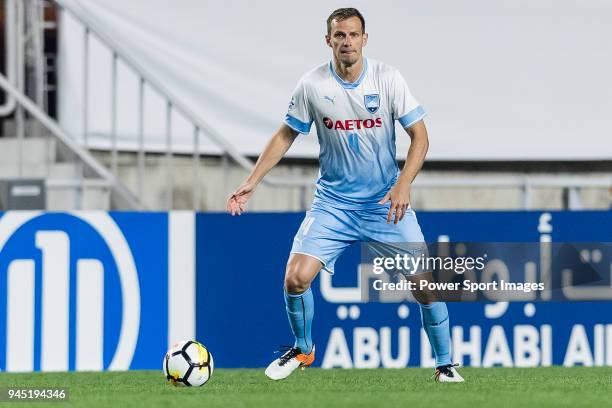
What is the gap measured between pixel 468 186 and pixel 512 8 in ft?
5.96

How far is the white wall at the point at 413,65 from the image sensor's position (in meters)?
13.1

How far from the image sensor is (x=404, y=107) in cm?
873

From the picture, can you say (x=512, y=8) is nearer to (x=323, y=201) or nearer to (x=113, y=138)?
(x=113, y=138)

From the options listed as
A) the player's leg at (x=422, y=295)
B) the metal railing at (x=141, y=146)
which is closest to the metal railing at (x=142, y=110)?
the metal railing at (x=141, y=146)

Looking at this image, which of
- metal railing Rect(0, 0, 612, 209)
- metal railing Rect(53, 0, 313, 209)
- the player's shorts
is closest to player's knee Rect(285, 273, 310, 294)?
the player's shorts

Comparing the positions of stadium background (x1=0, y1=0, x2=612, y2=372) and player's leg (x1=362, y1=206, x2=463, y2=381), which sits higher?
stadium background (x1=0, y1=0, x2=612, y2=372)

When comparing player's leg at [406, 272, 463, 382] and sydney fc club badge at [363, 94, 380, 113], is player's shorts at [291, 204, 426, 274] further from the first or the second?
sydney fc club badge at [363, 94, 380, 113]

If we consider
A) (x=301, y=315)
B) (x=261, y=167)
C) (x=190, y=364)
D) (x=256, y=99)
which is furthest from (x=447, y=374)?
(x=256, y=99)

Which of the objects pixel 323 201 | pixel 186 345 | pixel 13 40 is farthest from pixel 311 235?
pixel 13 40

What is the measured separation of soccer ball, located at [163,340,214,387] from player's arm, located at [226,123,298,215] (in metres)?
0.77

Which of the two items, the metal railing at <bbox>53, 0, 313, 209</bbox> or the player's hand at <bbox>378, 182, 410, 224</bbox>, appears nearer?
the player's hand at <bbox>378, 182, 410, 224</bbox>

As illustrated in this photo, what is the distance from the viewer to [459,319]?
33.9 feet

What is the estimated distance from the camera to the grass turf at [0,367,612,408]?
25.8ft

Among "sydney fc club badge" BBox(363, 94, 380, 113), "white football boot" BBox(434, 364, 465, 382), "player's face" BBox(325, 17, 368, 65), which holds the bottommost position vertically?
"white football boot" BBox(434, 364, 465, 382)
